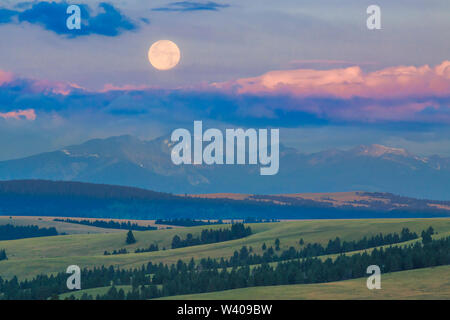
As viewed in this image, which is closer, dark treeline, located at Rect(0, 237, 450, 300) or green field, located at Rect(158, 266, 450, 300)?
green field, located at Rect(158, 266, 450, 300)

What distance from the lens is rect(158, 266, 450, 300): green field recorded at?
10925 centimetres

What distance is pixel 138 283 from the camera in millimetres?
153375

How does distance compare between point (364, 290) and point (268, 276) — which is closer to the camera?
point (364, 290)

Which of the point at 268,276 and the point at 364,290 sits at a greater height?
the point at 268,276

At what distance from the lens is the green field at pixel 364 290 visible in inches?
4301

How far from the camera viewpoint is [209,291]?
13838cm

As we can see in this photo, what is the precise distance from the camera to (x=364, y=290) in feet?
381

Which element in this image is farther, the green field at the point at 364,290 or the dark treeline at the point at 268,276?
the dark treeline at the point at 268,276

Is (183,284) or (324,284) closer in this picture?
(324,284)
